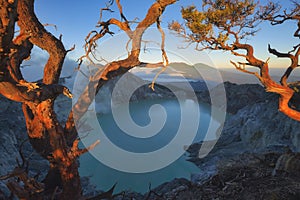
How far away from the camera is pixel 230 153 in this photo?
10.3 metres

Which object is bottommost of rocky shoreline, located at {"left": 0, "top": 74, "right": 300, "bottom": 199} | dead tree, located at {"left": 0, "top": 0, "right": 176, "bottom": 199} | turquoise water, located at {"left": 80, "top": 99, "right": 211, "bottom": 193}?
A: turquoise water, located at {"left": 80, "top": 99, "right": 211, "bottom": 193}

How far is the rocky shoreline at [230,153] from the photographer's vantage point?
167 inches

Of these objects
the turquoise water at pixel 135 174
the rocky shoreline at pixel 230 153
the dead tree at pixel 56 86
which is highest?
the dead tree at pixel 56 86

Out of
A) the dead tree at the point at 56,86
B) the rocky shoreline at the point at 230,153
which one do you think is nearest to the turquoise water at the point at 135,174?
the rocky shoreline at the point at 230,153

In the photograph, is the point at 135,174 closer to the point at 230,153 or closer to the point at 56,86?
the point at 230,153

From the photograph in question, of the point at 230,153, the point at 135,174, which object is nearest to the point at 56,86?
the point at 135,174

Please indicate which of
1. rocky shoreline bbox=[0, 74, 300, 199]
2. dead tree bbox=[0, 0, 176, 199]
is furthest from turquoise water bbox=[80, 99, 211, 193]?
dead tree bbox=[0, 0, 176, 199]

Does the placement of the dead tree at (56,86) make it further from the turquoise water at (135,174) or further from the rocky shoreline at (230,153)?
the turquoise water at (135,174)

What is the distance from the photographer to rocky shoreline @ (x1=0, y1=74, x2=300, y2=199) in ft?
13.9

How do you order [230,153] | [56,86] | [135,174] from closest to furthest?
[56,86], [135,174], [230,153]

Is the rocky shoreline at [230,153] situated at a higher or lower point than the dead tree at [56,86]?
lower

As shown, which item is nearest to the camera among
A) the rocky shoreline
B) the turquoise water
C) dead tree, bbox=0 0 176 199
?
dead tree, bbox=0 0 176 199

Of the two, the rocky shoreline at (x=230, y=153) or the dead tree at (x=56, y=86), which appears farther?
the rocky shoreline at (x=230, y=153)

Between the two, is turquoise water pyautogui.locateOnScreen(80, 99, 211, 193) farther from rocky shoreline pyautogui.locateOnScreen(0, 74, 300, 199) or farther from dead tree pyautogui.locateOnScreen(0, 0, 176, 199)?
dead tree pyautogui.locateOnScreen(0, 0, 176, 199)
